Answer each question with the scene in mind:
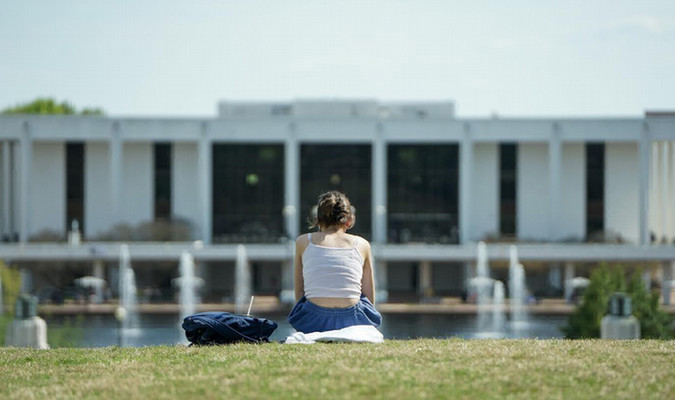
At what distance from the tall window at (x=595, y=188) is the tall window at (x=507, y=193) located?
443 centimetres

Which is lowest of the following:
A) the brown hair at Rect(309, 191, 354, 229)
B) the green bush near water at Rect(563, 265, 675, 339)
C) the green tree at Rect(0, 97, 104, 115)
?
the green bush near water at Rect(563, 265, 675, 339)

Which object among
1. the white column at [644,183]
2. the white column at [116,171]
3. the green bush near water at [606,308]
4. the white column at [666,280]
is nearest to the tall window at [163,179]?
the white column at [116,171]

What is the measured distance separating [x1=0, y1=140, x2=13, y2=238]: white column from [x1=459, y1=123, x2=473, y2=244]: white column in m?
27.0

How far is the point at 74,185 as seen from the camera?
62.4 metres

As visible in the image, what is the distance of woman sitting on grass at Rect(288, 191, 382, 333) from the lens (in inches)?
379

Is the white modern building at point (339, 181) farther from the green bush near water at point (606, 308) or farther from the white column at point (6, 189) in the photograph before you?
the green bush near water at point (606, 308)

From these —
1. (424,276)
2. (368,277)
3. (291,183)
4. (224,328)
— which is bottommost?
(424,276)

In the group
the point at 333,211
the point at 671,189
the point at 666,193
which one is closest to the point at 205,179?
the point at 666,193

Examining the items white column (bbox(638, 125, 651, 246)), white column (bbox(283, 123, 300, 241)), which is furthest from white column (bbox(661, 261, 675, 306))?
white column (bbox(283, 123, 300, 241))

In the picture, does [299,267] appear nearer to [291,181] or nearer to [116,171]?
[291,181]

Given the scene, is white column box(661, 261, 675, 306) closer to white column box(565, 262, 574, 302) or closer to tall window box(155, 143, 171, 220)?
white column box(565, 262, 574, 302)

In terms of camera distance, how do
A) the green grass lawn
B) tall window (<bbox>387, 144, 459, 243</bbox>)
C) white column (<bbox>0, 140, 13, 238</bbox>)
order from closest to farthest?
the green grass lawn < white column (<bbox>0, 140, 13, 238</bbox>) < tall window (<bbox>387, 144, 459, 243</bbox>)

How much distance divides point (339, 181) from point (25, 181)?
18542 mm

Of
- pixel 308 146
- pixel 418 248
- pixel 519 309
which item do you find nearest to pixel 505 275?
pixel 418 248
